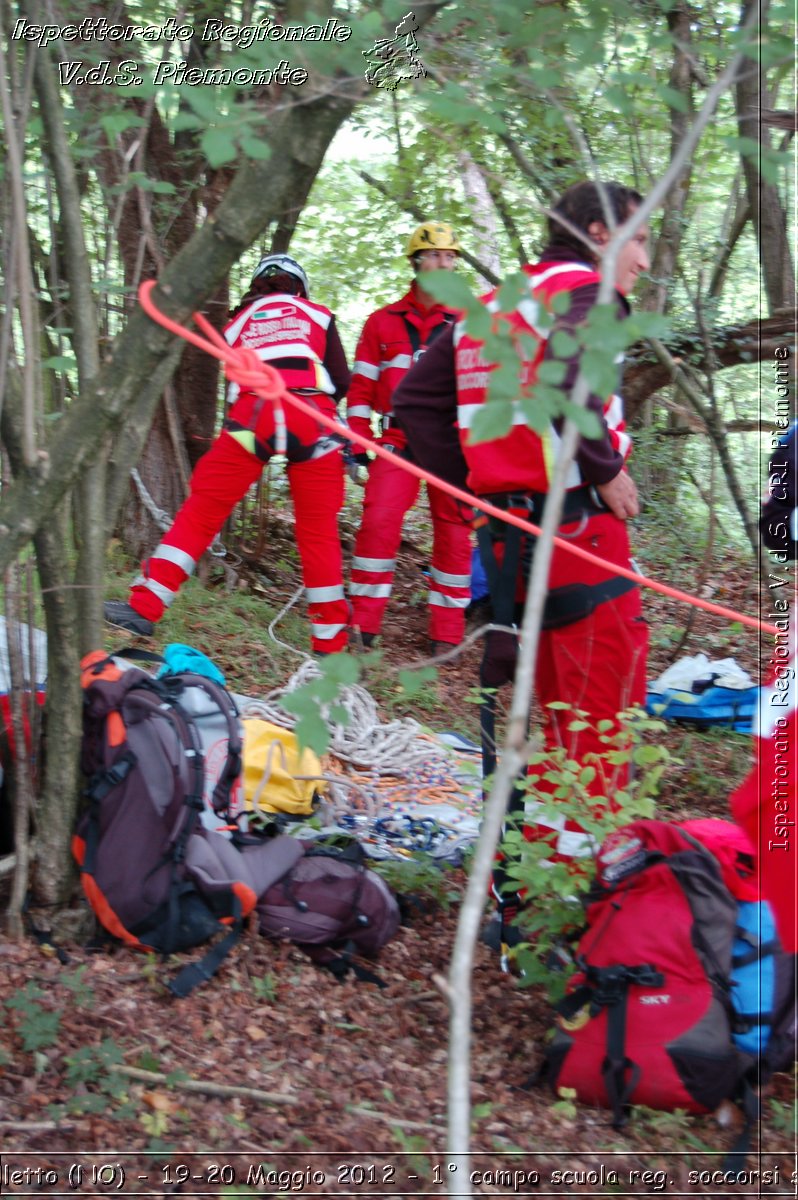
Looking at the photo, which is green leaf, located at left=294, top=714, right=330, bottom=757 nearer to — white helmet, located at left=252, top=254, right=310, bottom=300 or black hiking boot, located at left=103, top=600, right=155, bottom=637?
black hiking boot, located at left=103, top=600, right=155, bottom=637

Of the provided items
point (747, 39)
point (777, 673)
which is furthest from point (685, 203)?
point (747, 39)

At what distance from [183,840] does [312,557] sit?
110 inches

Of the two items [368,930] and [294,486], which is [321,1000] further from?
[294,486]

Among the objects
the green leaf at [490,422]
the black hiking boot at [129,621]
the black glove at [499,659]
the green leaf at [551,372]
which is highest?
the green leaf at [551,372]

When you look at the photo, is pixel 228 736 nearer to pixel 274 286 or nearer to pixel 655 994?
pixel 655 994

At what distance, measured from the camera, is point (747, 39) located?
1974mm

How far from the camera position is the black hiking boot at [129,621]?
5.47m

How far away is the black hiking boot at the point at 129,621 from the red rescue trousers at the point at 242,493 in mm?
42

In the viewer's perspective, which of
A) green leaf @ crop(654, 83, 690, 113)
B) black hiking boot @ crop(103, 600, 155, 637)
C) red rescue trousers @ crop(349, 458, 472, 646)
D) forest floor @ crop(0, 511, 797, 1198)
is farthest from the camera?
red rescue trousers @ crop(349, 458, 472, 646)

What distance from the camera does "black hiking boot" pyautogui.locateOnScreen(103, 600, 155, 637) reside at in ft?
17.9

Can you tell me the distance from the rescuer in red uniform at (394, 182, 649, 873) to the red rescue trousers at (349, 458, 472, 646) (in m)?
2.64

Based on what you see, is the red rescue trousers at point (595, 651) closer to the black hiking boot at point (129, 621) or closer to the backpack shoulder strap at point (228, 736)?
the backpack shoulder strap at point (228, 736)

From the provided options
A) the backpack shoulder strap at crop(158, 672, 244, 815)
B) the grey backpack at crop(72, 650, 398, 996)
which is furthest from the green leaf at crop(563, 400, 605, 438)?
the backpack shoulder strap at crop(158, 672, 244, 815)

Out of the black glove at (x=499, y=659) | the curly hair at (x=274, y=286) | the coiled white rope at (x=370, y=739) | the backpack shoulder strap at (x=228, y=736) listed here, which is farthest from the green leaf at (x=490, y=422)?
the curly hair at (x=274, y=286)
